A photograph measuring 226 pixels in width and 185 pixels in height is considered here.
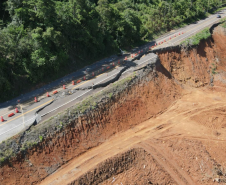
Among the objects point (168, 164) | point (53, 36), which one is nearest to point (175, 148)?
point (168, 164)

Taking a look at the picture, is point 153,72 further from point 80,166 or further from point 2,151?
point 2,151

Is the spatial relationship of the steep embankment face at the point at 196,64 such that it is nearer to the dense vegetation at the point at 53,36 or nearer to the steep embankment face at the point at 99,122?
the steep embankment face at the point at 99,122

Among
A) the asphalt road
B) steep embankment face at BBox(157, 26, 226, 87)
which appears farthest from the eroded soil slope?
the asphalt road

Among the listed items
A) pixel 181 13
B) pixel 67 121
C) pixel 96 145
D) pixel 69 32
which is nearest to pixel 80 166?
pixel 96 145

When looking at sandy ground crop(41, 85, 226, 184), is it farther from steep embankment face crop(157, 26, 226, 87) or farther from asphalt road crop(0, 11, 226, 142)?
steep embankment face crop(157, 26, 226, 87)

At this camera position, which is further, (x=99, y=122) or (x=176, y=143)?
(x=176, y=143)

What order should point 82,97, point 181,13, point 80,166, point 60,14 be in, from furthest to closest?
point 181,13
point 60,14
point 82,97
point 80,166

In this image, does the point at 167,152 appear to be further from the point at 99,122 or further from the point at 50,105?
the point at 50,105
